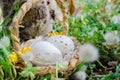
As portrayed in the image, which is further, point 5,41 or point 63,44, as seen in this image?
point 63,44

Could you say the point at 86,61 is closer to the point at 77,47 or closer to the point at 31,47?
the point at 77,47

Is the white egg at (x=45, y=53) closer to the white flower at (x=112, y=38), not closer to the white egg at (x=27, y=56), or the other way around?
the white egg at (x=27, y=56)

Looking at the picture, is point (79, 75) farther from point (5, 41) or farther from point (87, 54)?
point (5, 41)

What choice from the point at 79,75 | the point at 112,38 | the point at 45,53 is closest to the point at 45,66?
the point at 45,53

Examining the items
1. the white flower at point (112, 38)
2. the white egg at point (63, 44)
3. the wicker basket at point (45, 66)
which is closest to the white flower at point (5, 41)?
the wicker basket at point (45, 66)

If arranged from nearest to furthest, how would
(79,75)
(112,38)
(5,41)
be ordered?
(5,41) < (79,75) < (112,38)

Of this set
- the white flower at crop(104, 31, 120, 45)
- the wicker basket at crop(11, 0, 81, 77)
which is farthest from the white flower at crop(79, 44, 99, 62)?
the white flower at crop(104, 31, 120, 45)
